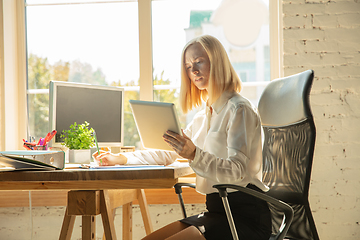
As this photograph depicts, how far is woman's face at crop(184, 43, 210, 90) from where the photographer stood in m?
1.45

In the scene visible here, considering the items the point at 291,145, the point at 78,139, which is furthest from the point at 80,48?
the point at 291,145

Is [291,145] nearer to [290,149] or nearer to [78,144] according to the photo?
[290,149]

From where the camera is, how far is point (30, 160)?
1.00 metres

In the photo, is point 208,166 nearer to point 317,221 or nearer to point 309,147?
point 309,147

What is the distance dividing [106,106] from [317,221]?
5.28ft

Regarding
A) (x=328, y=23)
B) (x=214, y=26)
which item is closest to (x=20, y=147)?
(x=214, y=26)

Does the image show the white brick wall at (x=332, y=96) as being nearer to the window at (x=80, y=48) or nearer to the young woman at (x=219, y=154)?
the young woman at (x=219, y=154)

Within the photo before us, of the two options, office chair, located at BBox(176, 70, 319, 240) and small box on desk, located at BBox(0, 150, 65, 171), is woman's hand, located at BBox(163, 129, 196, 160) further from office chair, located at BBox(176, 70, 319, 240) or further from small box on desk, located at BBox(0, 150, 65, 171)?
small box on desk, located at BBox(0, 150, 65, 171)

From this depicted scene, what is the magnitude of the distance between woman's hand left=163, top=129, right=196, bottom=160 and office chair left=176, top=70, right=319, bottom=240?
0.18 meters

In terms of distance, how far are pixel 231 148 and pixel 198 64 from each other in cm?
45

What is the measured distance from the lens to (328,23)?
231 cm

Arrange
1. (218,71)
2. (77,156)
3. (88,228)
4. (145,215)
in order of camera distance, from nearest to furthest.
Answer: (88,228) → (218,71) → (77,156) → (145,215)

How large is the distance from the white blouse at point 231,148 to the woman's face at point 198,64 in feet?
0.46

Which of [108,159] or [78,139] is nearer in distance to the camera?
[108,159]
